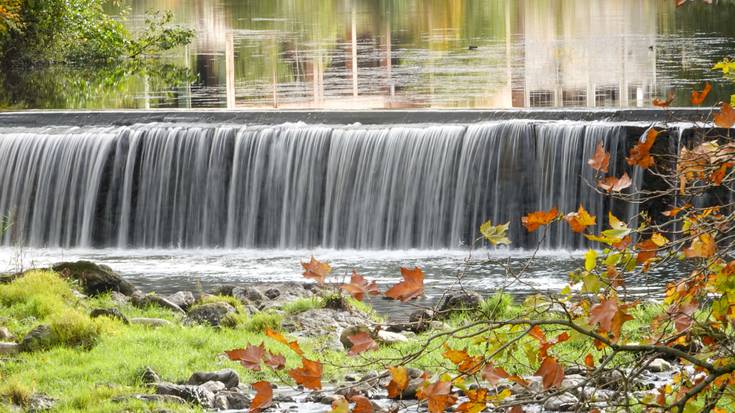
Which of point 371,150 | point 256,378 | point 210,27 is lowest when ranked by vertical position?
point 256,378

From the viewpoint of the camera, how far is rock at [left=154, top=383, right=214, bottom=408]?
8.49m

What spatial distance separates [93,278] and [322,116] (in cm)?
707

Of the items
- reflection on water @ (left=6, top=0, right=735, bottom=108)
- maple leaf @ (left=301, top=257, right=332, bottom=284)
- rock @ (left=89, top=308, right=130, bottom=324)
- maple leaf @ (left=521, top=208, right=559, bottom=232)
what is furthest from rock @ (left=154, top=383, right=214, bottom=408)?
reflection on water @ (left=6, top=0, right=735, bottom=108)

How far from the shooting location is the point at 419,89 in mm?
25578

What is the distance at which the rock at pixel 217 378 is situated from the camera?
29.8 feet

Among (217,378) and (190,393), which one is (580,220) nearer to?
(190,393)

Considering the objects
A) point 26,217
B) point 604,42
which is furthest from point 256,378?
point 604,42

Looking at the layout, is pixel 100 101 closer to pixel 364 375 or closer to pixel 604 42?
pixel 604 42

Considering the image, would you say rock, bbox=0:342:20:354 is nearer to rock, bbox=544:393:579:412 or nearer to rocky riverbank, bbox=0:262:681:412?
rocky riverbank, bbox=0:262:681:412

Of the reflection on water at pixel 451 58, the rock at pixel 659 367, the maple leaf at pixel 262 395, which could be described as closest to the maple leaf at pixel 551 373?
the maple leaf at pixel 262 395

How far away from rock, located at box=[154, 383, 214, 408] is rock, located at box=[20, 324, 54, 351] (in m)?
1.75

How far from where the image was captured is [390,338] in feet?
34.6

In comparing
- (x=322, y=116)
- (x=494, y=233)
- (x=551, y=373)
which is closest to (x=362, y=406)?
(x=551, y=373)

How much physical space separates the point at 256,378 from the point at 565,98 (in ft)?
51.2
